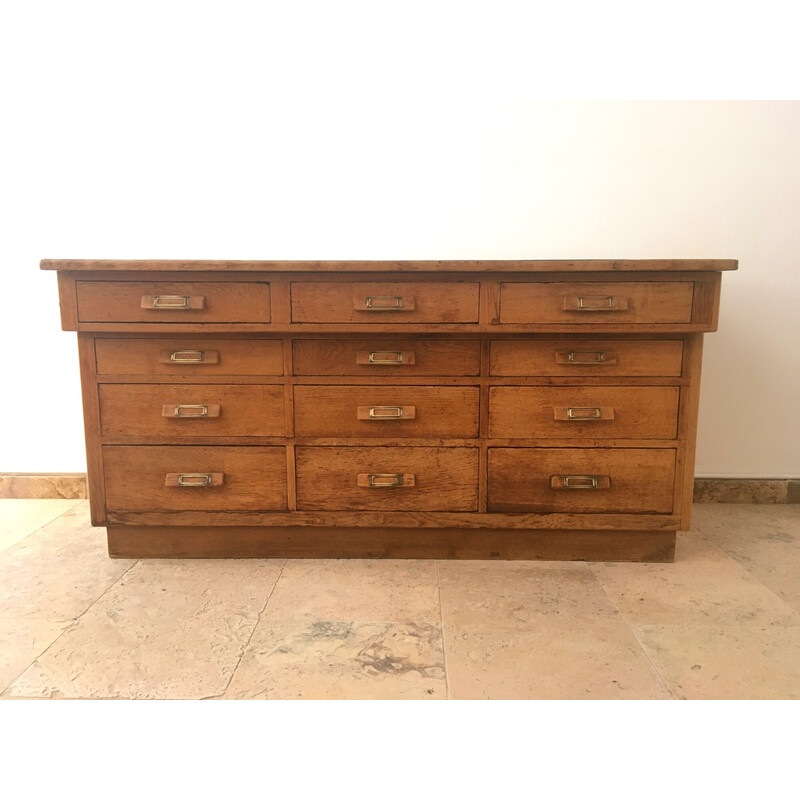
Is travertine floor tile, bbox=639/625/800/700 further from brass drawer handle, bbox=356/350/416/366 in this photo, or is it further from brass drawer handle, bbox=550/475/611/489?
brass drawer handle, bbox=356/350/416/366

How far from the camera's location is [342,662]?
138 centimetres

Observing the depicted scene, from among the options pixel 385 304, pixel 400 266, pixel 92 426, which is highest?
pixel 400 266

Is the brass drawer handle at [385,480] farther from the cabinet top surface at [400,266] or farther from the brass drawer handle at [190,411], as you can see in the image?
the cabinet top surface at [400,266]

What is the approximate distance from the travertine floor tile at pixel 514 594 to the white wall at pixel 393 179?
1.24 meters

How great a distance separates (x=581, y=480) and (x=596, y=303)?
0.56 meters

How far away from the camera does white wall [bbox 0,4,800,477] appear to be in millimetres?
2352

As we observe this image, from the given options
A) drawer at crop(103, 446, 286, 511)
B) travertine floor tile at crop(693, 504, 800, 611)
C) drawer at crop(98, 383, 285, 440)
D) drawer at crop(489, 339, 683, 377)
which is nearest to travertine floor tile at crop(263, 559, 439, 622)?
drawer at crop(103, 446, 286, 511)

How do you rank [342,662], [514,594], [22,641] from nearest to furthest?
[342,662] < [22,641] < [514,594]

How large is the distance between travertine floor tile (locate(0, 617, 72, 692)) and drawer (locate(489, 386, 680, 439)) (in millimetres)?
1334

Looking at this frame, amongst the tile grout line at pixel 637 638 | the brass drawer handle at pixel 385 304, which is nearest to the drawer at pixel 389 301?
the brass drawer handle at pixel 385 304

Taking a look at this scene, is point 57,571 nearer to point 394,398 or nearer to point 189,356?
point 189,356

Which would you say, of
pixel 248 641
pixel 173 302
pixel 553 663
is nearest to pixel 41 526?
pixel 173 302

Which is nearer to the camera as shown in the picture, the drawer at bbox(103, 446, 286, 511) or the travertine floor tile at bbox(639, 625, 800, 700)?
the travertine floor tile at bbox(639, 625, 800, 700)

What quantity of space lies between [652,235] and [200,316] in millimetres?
1775
